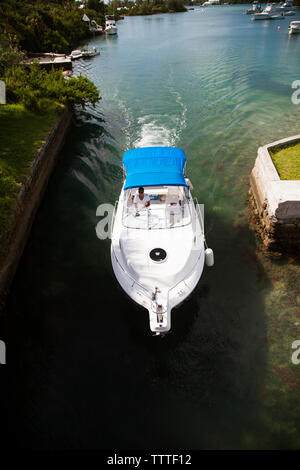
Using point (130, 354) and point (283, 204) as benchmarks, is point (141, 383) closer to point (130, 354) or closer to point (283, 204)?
point (130, 354)

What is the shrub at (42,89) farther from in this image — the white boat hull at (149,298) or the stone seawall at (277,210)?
the white boat hull at (149,298)

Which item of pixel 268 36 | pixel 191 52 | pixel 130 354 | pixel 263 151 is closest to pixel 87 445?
pixel 130 354

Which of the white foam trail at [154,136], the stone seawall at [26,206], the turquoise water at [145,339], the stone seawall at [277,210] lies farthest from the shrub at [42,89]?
the stone seawall at [277,210]

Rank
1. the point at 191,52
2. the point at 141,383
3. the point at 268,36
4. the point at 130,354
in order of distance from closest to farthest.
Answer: the point at 141,383 → the point at 130,354 → the point at 191,52 → the point at 268,36

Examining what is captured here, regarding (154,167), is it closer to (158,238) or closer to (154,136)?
(158,238)

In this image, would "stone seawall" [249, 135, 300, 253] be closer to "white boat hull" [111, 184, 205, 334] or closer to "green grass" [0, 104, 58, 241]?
"white boat hull" [111, 184, 205, 334]

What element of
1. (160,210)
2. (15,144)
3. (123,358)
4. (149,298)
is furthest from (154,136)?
(123,358)

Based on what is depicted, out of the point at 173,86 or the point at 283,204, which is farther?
the point at 173,86
